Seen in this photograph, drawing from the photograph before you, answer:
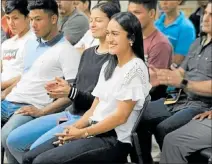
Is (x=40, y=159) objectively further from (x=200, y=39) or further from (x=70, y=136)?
(x=200, y=39)

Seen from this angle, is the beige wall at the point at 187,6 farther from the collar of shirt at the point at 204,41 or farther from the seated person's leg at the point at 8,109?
the seated person's leg at the point at 8,109

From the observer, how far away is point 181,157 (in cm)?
233

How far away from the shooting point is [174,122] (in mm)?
2475

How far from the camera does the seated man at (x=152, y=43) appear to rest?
274 cm

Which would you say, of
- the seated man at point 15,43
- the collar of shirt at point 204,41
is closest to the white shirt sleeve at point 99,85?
the collar of shirt at point 204,41

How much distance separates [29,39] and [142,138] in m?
1.06

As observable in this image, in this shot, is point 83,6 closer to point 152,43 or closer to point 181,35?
point 181,35

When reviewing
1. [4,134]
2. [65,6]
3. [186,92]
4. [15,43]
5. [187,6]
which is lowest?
[4,134]

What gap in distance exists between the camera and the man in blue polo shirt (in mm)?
3297

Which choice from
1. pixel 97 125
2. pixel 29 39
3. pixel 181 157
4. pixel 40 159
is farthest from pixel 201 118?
pixel 29 39

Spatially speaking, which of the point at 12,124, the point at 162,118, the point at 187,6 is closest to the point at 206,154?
the point at 162,118

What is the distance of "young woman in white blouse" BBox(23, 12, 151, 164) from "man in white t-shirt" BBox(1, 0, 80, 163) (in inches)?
15.7

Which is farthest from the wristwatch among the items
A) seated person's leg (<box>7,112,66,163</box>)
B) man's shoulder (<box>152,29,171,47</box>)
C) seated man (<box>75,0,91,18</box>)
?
seated man (<box>75,0,91,18</box>)

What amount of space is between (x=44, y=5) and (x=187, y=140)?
122 cm
